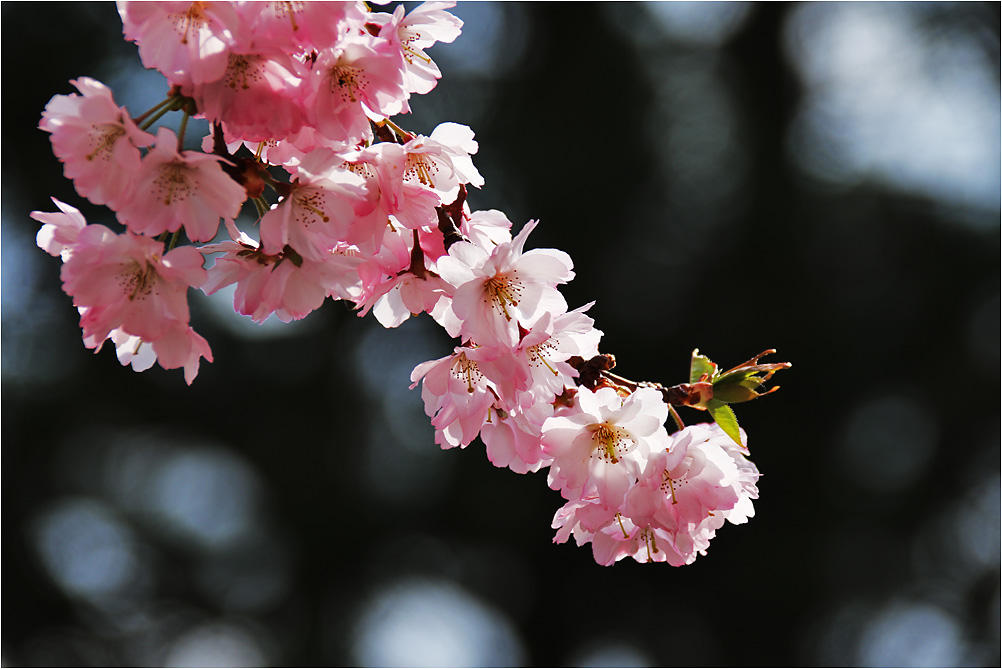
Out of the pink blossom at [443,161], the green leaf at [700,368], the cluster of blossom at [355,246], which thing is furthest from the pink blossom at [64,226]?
the green leaf at [700,368]

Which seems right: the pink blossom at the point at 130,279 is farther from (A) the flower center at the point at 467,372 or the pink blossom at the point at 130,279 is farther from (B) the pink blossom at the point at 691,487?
(B) the pink blossom at the point at 691,487

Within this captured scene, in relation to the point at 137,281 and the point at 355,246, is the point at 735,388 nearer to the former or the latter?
the point at 355,246

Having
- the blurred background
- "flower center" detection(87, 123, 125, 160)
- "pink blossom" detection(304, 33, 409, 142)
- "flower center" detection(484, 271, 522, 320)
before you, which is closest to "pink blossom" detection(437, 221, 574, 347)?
"flower center" detection(484, 271, 522, 320)

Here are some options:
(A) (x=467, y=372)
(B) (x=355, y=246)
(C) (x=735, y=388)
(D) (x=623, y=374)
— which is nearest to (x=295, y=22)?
(B) (x=355, y=246)

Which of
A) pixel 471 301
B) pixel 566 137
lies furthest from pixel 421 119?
pixel 471 301

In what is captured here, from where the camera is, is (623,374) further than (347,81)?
Yes

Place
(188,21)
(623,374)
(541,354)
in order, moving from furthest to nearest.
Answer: (623,374), (541,354), (188,21)

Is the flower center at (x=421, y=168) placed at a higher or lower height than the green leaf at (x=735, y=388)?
higher

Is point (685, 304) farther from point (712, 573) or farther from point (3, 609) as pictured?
point (3, 609)
